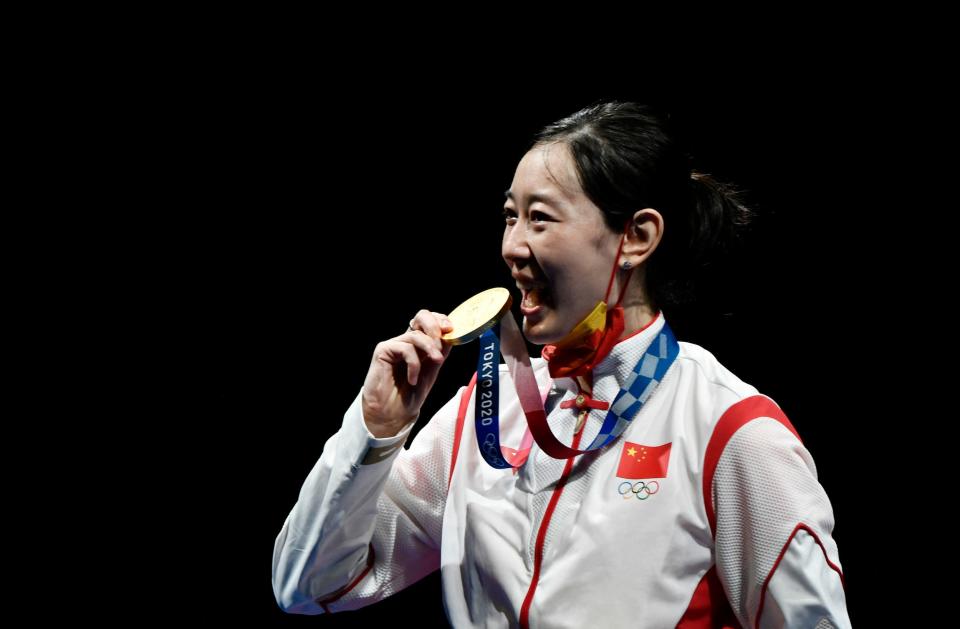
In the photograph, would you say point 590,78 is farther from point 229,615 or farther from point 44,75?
point 229,615

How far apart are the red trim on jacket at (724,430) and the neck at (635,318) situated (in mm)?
263

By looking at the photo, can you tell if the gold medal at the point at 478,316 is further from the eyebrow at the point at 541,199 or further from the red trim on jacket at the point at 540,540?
the red trim on jacket at the point at 540,540

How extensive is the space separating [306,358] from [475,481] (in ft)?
4.08

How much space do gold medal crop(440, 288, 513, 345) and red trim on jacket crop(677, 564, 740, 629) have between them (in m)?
0.55

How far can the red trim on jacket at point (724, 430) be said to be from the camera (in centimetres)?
150

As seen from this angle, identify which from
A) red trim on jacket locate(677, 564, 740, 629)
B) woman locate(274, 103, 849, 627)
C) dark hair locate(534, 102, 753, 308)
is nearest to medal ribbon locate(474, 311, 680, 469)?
woman locate(274, 103, 849, 627)

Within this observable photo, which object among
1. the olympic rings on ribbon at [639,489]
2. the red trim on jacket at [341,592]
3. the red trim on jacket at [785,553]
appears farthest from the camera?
the red trim on jacket at [341,592]

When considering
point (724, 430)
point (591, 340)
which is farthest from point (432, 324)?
point (724, 430)

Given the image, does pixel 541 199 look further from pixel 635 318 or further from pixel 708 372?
pixel 708 372

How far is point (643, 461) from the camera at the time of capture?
1.57 metres

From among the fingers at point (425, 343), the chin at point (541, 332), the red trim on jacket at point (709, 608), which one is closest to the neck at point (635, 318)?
the chin at point (541, 332)

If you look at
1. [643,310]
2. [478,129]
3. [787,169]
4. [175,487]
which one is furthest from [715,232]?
[175,487]

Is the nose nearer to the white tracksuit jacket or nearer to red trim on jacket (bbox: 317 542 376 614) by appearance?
the white tracksuit jacket

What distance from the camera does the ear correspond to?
1678 millimetres
